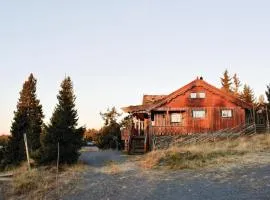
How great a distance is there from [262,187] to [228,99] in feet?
76.5

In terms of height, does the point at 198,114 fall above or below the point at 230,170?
above

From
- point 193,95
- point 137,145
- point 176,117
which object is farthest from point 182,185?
point 193,95

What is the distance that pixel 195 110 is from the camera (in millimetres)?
34750

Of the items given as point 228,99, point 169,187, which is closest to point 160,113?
point 228,99

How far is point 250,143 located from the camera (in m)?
26.2

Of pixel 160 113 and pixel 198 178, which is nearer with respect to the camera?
pixel 198 178

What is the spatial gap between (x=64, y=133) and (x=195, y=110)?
1510 cm

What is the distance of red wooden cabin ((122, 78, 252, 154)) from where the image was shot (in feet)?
111

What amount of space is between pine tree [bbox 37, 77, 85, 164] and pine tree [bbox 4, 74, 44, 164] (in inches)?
445

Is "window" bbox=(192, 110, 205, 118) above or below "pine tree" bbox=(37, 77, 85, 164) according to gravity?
above

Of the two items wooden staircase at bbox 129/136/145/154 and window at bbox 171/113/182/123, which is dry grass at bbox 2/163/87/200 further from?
window at bbox 171/113/182/123

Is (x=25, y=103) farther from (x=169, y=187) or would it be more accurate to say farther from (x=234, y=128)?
(x=169, y=187)

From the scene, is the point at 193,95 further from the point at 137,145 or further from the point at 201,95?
the point at 137,145

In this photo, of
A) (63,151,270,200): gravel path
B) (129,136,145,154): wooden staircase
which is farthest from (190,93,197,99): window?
(63,151,270,200): gravel path
